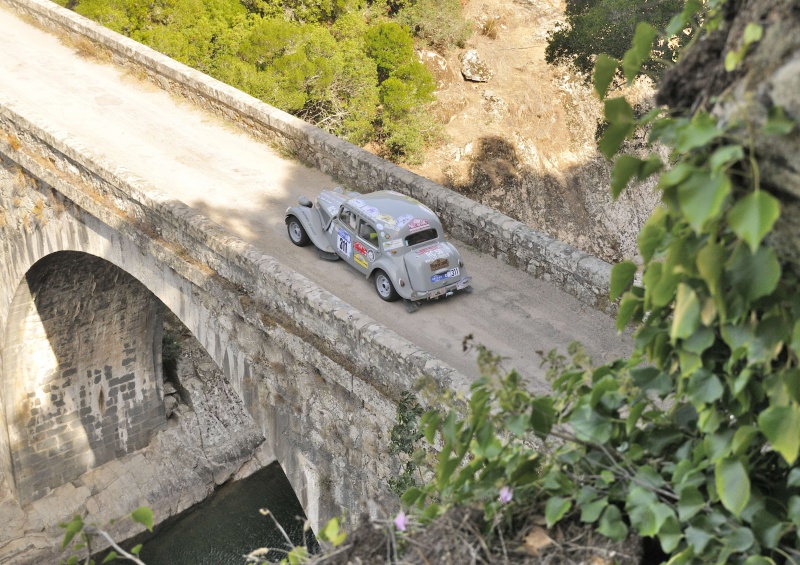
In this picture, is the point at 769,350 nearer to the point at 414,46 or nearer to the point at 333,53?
the point at 333,53

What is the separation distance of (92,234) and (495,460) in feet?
35.7

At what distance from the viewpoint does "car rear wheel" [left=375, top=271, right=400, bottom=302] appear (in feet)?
32.2

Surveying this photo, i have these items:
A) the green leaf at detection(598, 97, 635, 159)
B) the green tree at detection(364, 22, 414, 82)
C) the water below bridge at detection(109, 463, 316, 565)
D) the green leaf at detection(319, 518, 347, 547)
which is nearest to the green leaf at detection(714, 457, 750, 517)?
the green leaf at detection(598, 97, 635, 159)

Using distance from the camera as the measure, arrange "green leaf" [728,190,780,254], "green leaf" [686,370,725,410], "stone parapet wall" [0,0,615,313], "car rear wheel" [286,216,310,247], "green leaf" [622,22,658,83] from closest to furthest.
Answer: "green leaf" [728,190,780,254] → "green leaf" [686,370,725,410] → "green leaf" [622,22,658,83] → "stone parapet wall" [0,0,615,313] → "car rear wheel" [286,216,310,247]

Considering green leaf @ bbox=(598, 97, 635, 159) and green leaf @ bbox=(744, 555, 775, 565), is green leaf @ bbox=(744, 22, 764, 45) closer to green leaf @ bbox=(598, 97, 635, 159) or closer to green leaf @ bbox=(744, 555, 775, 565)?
green leaf @ bbox=(598, 97, 635, 159)

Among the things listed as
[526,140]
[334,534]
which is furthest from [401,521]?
[526,140]

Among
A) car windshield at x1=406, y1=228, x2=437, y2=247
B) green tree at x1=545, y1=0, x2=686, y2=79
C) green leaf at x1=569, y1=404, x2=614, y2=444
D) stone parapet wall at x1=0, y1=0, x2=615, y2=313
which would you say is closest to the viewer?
green leaf at x1=569, y1=404, x2=614, y2=444

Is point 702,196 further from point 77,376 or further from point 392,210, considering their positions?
point 77,376

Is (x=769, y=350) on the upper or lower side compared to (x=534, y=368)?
upper

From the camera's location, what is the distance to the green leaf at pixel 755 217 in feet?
8.48

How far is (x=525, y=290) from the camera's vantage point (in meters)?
10.1

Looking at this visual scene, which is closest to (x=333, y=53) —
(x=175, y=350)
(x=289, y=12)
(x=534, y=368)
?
(x=289, y=12)

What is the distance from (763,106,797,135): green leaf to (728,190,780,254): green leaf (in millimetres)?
218

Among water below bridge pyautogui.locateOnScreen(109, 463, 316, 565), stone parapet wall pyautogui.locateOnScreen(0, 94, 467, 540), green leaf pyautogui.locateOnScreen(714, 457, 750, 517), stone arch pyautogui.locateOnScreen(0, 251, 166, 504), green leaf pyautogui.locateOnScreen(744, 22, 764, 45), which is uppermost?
green leaf pyautogui.locateOnScreen(744, 22, 764, 45)
